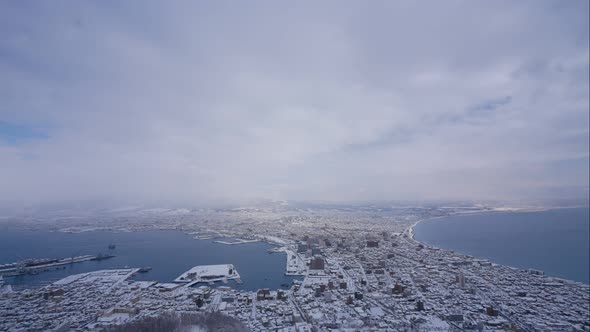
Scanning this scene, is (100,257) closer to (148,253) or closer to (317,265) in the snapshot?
(148,253)

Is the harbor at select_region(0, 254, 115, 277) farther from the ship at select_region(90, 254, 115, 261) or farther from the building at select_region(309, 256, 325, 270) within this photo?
the building at select_region(309, 256, 325, 270)

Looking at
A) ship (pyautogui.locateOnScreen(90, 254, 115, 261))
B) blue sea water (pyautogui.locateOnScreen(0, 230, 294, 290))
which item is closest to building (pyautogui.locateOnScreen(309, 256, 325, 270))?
blue sea water (pyautogui.locateOnScreen(0, 230, 294, 290))

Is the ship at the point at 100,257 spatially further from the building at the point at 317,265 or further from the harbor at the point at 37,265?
the building at the point at 317,265

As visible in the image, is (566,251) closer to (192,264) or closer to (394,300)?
(394,300)

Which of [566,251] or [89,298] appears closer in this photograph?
[89,298]

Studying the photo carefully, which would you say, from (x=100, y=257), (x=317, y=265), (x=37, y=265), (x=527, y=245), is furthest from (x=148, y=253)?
(x=527, y=245)

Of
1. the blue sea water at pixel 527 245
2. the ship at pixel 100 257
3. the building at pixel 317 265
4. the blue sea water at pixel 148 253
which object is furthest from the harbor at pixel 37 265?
the blue sea water at pixel 527 245

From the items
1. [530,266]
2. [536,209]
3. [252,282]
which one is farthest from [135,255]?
[536,209]

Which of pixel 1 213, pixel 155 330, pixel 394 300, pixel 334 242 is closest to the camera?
pixel 155 330
